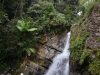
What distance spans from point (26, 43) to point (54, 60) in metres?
2.60

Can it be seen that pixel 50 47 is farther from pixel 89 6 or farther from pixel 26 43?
pixel 89 6

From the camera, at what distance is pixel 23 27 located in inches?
427

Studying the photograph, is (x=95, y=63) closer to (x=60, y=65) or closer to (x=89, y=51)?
(x=89, y=51)

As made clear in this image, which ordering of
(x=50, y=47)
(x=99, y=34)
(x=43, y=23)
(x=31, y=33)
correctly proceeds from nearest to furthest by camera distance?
(x=99, y=34)
(x=31, y=33)
(x=50, y=47)
(x=43, y=23)

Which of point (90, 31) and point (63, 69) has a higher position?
point (90, 31)

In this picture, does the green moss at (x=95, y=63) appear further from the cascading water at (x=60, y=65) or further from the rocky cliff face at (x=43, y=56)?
the rocky cliff face at (x=43, y=56)

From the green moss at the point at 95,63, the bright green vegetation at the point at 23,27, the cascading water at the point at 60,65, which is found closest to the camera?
the green moss at the point at 95,63

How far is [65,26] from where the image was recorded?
46.5 ft

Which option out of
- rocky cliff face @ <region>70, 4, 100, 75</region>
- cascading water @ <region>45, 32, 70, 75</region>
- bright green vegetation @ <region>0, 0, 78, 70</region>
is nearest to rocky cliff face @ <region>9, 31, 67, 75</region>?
cascading water @ <region>45, 32, 70, 75</region>

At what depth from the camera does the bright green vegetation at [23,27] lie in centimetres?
1078

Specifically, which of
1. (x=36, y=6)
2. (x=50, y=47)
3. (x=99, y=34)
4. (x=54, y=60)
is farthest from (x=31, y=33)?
(x=99, y=34)

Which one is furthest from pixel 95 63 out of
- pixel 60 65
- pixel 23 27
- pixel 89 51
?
pixel 23 27

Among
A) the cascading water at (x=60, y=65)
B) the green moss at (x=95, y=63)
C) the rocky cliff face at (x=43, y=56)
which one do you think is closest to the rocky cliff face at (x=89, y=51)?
the green moss at (x=95, y=63)

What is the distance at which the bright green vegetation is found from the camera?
10781 millimetres
